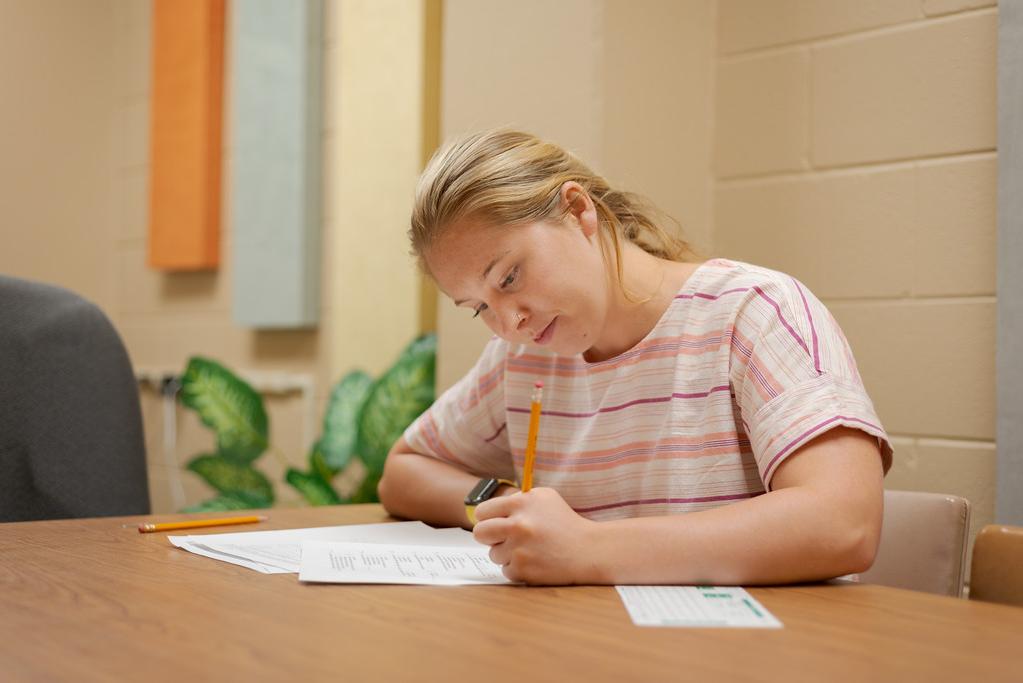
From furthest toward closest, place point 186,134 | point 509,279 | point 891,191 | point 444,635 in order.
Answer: point 186,134
point 891,191
point 509,279
point 444,635

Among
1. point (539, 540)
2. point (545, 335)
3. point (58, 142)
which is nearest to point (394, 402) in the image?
point (545, 335)

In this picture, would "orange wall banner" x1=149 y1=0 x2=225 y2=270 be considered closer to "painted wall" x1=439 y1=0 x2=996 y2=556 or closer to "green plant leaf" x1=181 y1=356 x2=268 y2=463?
"green plant leaf" x1=181 y1=356 x2=268 y2=463

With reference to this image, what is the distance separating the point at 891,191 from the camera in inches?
79.7

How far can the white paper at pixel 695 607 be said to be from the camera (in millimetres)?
854

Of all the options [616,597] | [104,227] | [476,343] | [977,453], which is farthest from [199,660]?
[104,227]

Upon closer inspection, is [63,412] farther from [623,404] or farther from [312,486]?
[312,486]

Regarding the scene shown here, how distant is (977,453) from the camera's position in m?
1.91

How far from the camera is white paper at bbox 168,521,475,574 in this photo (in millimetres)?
1157

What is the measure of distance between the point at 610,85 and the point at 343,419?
1128mm

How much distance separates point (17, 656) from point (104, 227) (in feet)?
11.8

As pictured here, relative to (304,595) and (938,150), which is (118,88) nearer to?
(938,150)

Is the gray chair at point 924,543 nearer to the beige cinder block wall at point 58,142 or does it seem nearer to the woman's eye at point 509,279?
the woman's eye at point 509,279

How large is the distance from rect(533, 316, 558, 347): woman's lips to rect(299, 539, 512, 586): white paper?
0.92 feet

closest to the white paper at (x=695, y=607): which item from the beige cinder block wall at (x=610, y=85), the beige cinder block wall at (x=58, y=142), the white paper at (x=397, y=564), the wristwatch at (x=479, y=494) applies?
the white paper at (x=397, y=564)
